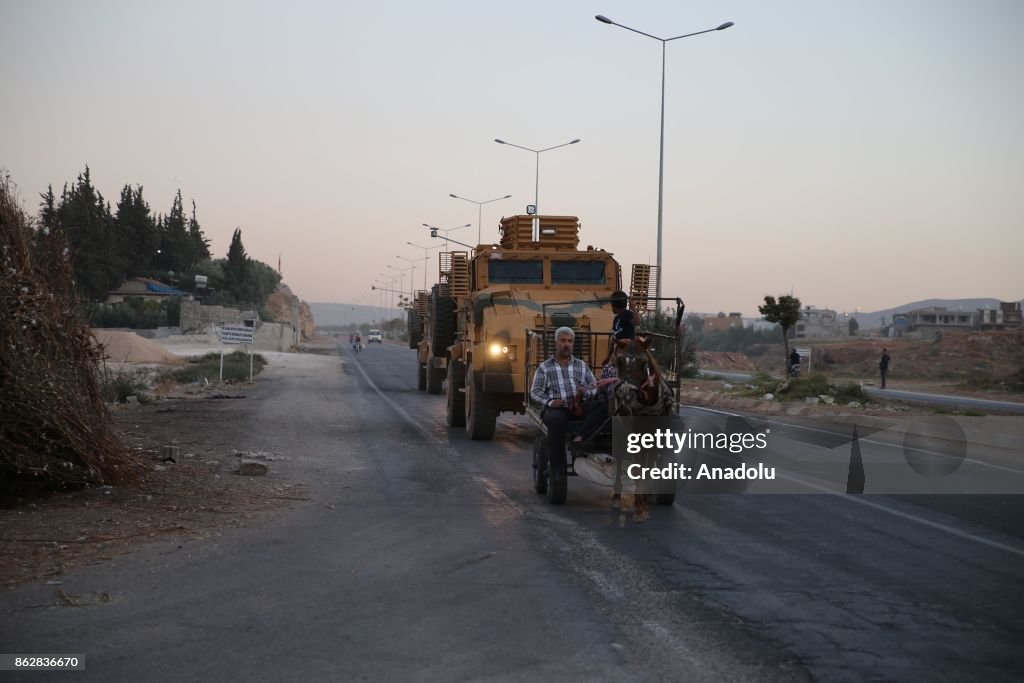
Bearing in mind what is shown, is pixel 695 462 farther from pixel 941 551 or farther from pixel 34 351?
pixel 34 351

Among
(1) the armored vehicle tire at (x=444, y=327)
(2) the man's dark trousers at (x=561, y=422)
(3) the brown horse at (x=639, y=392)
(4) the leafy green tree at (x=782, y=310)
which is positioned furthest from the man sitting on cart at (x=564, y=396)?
(4) the leafy green tree at (x=782, y=310)

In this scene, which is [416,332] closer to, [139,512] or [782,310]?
[782,310]

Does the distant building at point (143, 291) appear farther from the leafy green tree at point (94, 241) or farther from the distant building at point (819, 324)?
the distant building at point (819, 324)

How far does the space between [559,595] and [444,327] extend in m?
14.0

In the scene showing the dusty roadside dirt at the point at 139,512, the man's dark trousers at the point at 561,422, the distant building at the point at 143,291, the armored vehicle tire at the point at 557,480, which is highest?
the distant building at the point at 143,291

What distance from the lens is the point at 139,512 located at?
30.9ft

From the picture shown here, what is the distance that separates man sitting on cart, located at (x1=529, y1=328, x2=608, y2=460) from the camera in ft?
32.9

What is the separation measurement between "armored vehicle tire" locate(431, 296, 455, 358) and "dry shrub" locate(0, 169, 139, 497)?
10011mm

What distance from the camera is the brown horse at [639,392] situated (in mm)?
9234

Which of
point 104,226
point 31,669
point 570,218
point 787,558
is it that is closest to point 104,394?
point 31,669

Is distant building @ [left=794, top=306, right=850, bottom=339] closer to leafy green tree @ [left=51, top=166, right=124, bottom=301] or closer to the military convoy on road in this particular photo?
leafy green tree @ [left=51, top=166, right=124, bottom=301]

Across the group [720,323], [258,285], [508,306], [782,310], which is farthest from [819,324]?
[508,306]

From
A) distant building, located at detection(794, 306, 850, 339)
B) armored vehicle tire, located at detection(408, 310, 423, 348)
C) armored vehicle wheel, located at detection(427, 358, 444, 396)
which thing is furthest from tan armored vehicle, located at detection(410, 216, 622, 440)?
distant building, located at detection(794, 306, 850, 339)

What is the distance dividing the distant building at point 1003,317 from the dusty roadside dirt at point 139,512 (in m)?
92.8
